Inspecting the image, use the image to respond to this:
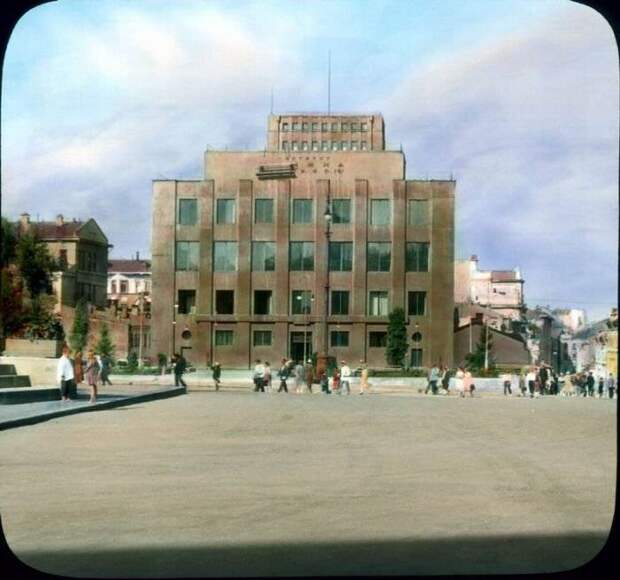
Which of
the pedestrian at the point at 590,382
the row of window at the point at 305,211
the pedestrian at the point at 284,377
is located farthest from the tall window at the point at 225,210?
the pedestrian at the point at 590,382

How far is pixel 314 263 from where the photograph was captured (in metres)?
36.6

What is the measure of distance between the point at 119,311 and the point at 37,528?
Answer: 4604 centimetres

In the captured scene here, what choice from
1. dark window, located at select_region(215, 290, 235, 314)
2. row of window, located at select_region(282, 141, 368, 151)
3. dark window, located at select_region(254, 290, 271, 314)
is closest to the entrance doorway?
dark window, located at select_region(254, 290, 271, 314)

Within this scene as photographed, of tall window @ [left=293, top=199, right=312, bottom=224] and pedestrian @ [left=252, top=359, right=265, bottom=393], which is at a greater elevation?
tall window @ [left=293, top=199, right=312, bottom=224]

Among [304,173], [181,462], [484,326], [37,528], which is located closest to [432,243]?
[304,173]

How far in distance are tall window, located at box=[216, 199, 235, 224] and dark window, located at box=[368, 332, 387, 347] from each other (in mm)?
6411

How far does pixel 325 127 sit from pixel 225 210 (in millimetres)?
30319

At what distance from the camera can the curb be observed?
15.5 m

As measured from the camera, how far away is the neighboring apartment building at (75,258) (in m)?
23.4

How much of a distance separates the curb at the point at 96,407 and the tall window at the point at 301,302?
7.49 meters

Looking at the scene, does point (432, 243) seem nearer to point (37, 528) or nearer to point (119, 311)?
point (37, 528)

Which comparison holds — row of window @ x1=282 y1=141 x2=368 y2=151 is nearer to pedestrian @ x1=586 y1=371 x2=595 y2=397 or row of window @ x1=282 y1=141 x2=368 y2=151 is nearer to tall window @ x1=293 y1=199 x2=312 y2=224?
pedestrian @ x1=586 y1=371 x2=595 y2=397

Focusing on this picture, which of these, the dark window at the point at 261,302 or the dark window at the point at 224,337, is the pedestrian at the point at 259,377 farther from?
the dark window at the point at 224,337

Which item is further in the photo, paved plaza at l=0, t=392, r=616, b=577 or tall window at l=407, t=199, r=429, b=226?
tall window at l=407, t=199, r=429, b=226
